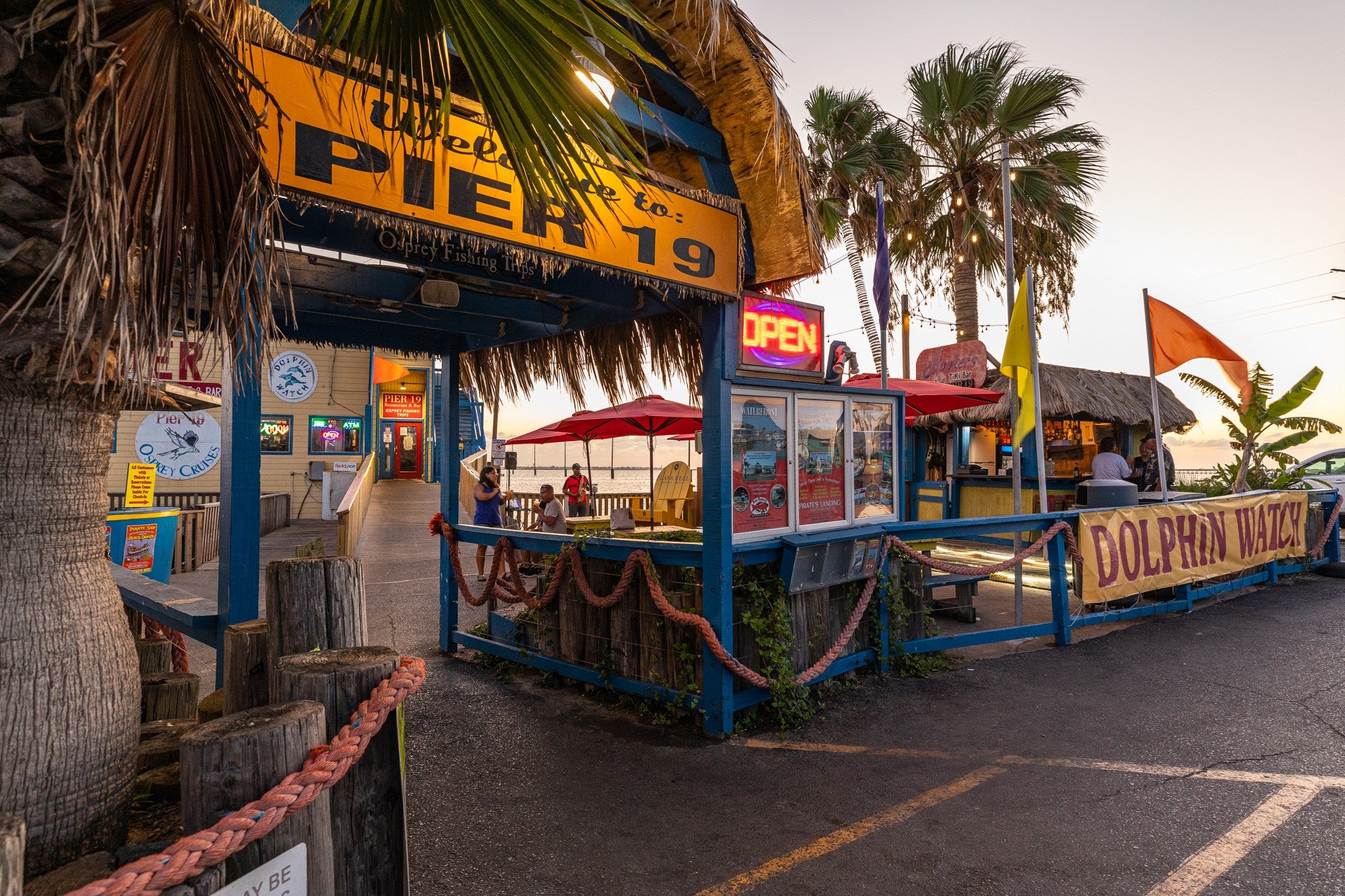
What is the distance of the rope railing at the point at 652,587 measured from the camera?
15.2ft

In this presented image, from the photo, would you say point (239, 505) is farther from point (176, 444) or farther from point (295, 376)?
point (295, 376)

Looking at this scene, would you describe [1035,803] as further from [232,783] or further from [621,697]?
[232,783]

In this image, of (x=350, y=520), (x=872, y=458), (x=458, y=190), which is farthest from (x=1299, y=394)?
(x=350, y=520)

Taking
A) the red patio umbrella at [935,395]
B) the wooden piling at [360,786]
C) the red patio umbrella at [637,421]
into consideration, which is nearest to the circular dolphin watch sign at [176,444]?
the red patio umbrella at [637,421]

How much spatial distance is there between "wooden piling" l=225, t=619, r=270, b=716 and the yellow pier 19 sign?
8.64 m

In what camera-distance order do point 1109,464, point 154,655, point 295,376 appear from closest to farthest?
point 154,655 < point 1109,464 < point 295,376

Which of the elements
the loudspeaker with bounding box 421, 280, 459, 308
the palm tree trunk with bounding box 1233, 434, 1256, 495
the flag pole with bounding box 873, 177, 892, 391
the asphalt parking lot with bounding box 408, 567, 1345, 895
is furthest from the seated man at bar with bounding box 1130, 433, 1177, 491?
the loudspeaker with bounding box 421, 280, 459, 308

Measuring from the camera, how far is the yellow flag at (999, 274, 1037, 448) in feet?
24.6

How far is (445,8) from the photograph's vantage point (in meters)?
2.03

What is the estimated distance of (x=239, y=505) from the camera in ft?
12.3

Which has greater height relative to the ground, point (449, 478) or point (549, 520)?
point (449, 478)

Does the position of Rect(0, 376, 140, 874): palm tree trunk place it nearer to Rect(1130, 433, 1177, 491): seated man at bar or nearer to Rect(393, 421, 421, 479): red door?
→ Rect(1130, 433, 1177, 491): seated man at bar

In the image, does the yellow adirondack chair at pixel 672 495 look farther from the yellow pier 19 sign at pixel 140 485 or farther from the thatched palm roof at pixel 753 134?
the thatched palm roof at pixel 753 134

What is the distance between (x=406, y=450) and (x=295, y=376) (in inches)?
502
